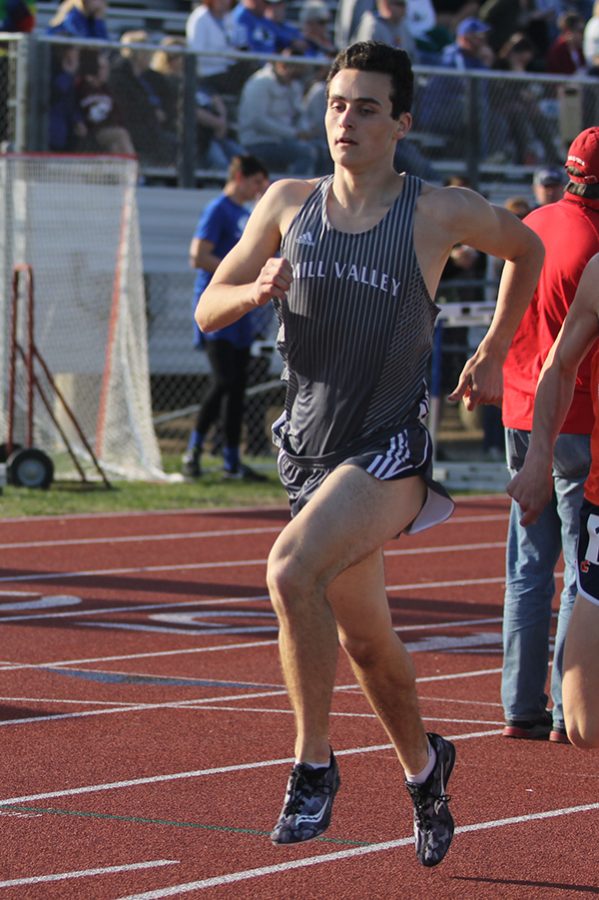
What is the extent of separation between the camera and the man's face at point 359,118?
488 centimetres

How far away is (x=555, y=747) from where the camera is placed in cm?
651

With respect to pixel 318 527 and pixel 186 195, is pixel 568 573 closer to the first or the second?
pixel 318 527

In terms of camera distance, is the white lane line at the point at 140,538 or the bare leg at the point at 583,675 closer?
the bare leg at the point at 583,675

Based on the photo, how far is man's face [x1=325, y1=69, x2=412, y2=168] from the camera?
16.0 ft

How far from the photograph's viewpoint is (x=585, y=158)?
6.31 meters

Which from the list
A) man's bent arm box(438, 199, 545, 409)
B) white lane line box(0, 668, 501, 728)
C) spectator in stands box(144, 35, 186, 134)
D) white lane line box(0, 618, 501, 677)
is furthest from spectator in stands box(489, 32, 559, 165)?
man's bent arm box(438, 199, 545, 409)

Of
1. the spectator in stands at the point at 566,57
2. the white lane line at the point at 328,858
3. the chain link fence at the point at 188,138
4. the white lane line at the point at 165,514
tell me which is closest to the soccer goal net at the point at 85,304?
the chain link fence at the point at 188,138

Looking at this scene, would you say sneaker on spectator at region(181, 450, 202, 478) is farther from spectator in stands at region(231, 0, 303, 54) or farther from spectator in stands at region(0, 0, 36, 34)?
spectator in stands at region(231, 0, 303, 54)

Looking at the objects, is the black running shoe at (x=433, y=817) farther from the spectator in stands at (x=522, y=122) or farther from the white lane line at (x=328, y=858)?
the spectator in stands at (x=522, y=122)

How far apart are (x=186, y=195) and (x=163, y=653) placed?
32.8ft

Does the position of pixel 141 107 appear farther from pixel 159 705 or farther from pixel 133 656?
pixel 159 705

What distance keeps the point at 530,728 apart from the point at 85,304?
9540mm

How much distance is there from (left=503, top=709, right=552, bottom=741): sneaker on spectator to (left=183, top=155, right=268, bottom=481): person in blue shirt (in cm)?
770

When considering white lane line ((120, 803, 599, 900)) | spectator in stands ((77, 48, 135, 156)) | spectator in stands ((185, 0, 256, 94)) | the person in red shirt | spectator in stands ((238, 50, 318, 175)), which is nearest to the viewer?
white lane line ((120, 803, 599, 900))
